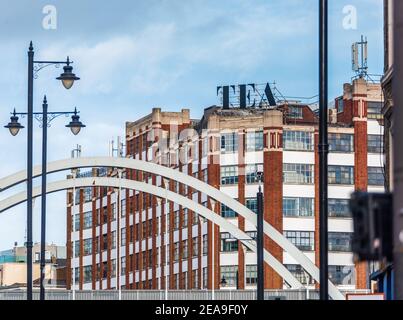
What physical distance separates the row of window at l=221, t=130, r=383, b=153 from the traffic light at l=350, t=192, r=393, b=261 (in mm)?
125087

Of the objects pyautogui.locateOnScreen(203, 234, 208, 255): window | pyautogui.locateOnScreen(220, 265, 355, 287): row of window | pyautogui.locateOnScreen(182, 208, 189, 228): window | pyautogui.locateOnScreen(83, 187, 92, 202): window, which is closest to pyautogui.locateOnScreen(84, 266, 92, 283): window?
pyautogui.locateOnScreen(83, 187, 92, 202): window

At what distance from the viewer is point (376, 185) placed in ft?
445

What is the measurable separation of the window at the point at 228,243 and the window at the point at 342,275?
28.9 ft

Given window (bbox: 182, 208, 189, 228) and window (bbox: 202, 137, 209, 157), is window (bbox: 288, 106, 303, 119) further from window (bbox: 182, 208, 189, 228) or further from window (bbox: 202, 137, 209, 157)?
window (bbox: 182, 208, 189, 228)

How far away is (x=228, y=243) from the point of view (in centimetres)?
13350

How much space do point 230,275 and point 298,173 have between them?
11201 mm

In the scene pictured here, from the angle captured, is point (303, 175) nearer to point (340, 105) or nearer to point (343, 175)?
point (343, 175)

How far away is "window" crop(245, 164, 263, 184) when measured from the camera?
134250 millimetres

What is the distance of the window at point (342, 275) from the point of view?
13075cm

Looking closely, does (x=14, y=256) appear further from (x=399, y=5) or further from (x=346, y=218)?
(x=399, y=5)

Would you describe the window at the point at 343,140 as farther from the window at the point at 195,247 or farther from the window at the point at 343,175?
the window at the point at 195,247

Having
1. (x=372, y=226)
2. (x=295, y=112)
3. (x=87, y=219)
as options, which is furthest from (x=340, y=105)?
(x=372, y=226)

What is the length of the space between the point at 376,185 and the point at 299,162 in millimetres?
7333
